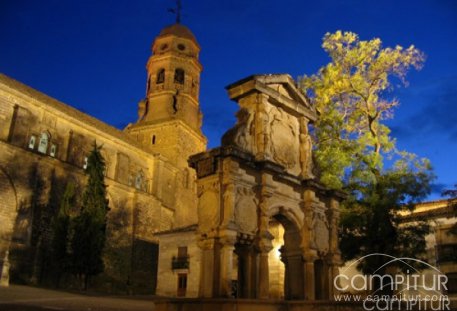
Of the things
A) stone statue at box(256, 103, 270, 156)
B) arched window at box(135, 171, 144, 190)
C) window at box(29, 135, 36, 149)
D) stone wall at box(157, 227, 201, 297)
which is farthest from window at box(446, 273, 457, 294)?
window at box(29, 135, 36, 149)

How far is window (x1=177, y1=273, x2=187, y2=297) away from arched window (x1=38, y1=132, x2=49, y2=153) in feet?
41.4

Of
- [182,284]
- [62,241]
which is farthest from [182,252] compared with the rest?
[62,241]

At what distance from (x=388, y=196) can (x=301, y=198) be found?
5.74 metres

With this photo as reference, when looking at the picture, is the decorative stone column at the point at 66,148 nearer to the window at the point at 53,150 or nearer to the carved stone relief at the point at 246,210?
the window at the point at 53,150

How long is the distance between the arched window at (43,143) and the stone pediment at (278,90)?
21.4 metres

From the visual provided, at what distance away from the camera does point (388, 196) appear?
16656mm

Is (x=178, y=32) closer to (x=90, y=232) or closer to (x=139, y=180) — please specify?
(x=139, y=180)

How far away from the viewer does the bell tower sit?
40.9 meters

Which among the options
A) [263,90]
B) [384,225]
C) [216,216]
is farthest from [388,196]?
[216,216]

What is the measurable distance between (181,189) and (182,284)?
50.0ft

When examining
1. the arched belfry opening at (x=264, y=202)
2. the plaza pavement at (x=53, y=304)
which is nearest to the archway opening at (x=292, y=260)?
the arched belfry opening at (x=264, y=202)

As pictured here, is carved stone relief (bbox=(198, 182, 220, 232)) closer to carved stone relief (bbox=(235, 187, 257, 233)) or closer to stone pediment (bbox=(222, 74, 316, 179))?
carved stone relief (bbox=(235, 187, 257, 233))

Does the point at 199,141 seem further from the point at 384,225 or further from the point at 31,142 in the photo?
the point at 384,225

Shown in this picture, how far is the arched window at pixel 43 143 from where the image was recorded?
97.4ft
